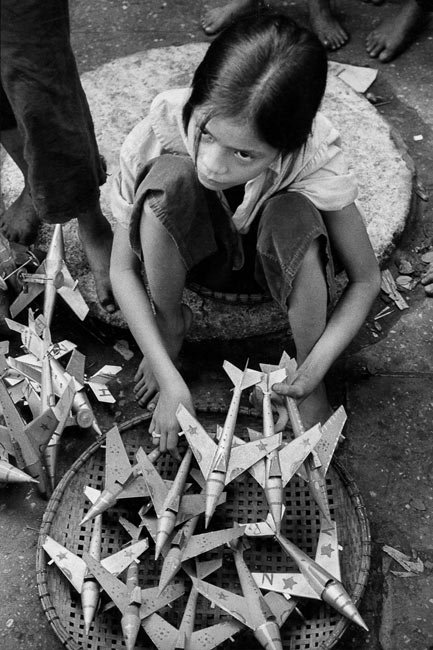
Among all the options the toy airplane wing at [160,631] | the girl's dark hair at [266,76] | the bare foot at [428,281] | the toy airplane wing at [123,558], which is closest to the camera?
the girl's dark hair at [266,76]

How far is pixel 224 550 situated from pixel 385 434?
59cm

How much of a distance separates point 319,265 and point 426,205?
1001 mm

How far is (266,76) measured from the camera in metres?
1.49

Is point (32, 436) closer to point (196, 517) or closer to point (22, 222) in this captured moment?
point (196, 517)

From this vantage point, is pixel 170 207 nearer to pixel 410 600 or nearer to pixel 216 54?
pixel 216 54

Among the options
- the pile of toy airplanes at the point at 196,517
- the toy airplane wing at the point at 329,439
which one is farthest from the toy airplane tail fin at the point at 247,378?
the toy airplane wing at the point at 329,439

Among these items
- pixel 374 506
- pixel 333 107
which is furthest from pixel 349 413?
pixel 333 107

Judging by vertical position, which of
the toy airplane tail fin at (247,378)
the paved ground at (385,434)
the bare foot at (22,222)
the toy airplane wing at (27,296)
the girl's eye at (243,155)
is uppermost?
the girl's eye at (243,155)

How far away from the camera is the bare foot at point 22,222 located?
2.45 meters

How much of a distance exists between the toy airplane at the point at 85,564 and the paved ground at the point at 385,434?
0.20 meters

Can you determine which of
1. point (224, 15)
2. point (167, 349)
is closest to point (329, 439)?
point (167, 349)

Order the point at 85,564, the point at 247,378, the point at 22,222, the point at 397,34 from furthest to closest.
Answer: the point at 397,34, the point at 22,222, the point at 247,378, the point at 85,564

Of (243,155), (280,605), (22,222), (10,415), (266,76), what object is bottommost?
(280,605)

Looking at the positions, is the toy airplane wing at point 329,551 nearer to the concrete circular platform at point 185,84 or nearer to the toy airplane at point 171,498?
the toy airplane at point 171,498
